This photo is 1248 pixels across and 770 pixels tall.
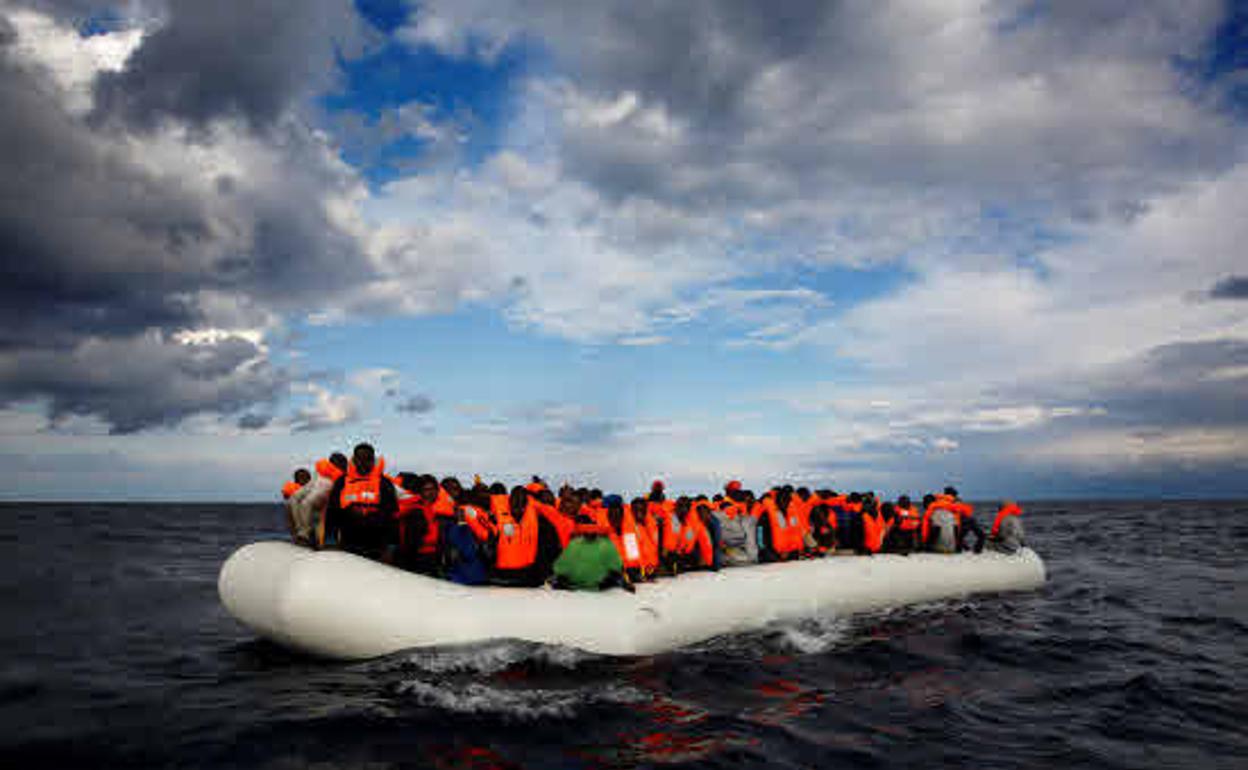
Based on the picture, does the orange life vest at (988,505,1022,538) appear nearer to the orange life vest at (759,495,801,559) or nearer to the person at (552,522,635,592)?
the orange life vest at (759,495,801,559)

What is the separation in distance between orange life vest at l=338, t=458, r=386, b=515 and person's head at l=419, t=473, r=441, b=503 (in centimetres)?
89

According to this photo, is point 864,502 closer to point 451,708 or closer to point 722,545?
point 722,545

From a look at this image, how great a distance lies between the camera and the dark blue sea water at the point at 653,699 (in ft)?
19.8

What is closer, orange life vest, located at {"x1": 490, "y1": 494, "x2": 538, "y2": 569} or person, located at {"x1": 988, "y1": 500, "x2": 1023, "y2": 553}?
orange life vest, located at {"x1": 490, "y1": 494, "x2": 538, "y2": 569}

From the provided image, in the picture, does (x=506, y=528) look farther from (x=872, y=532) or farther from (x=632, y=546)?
(x=872, y=532)

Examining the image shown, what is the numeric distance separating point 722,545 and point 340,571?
6.06 metres

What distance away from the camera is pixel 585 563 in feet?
28.7

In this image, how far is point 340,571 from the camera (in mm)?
7492

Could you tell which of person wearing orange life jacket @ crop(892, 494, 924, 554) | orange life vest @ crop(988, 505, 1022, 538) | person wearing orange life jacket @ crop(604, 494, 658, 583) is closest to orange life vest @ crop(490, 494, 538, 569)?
person wearing orange life jacket @ crop(604, 494, 658, 583)

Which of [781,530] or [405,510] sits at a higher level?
[405,510]

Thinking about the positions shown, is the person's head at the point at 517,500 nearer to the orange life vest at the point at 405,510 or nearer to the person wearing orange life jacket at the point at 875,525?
the orange life vest at the point at 405,510

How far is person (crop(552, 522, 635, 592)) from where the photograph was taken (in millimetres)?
8719

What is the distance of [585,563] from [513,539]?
0.99m

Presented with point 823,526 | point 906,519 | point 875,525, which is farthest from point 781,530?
point 906,519
